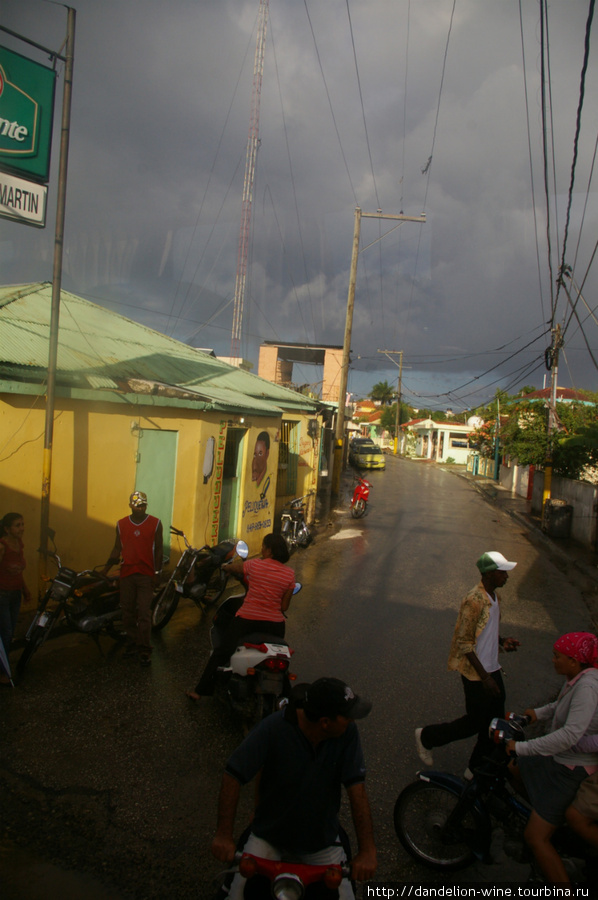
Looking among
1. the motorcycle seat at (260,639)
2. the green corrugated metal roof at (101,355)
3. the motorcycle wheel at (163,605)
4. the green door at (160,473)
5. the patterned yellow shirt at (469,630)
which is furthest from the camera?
the green door at (160,473)

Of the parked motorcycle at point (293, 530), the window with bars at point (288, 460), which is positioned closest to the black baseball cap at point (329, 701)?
the parked motorcycle at point (293, 530)

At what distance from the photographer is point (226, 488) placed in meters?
10.2

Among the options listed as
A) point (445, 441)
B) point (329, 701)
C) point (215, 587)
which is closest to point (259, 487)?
point (215, 587)

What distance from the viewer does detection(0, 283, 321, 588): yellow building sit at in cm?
623

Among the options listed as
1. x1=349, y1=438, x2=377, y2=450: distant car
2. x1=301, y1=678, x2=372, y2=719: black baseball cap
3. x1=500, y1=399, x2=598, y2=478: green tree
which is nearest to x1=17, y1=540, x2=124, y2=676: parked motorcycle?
x1=301, y1=678, x2=372, y2=719: black baseball cap

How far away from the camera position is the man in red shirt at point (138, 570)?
17.7 feet

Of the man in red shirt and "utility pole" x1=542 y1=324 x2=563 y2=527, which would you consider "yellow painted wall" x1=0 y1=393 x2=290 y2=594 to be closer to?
the man in red shirt

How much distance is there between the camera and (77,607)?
17.5 feet

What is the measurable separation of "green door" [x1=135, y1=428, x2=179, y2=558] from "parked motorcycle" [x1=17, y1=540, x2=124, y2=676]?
8.22 feet

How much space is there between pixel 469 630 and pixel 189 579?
3.70 m

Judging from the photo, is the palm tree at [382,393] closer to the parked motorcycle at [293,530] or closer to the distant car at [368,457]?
the distant car at [368,457]

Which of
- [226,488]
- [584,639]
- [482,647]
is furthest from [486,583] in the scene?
[226,488]

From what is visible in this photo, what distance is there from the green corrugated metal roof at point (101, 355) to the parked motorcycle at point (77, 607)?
2.26 meters

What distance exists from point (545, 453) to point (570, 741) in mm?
16708
